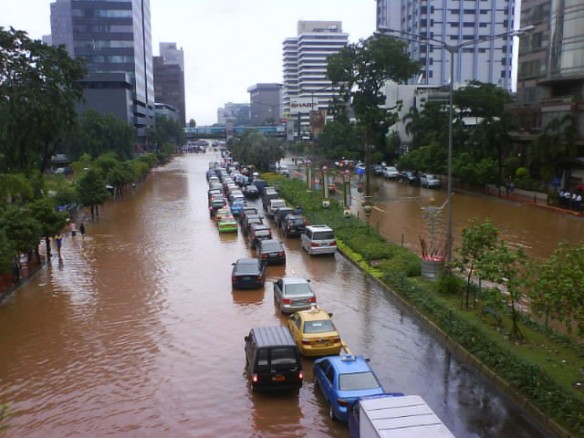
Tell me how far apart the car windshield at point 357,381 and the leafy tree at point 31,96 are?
35.8 meters

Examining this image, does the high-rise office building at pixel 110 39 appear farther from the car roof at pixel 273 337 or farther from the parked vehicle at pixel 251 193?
the car roof at pixel 273 337

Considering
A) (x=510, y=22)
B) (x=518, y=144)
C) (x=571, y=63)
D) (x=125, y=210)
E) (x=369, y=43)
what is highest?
(x=510, y=22)

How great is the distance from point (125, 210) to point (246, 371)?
3656cm

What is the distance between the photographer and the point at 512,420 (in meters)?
12.5

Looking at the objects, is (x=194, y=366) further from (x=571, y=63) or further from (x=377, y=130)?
(x=377, y=130)

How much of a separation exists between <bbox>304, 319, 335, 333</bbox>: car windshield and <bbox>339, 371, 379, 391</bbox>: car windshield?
11.7 ft

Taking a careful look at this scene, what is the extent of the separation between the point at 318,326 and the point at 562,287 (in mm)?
6599

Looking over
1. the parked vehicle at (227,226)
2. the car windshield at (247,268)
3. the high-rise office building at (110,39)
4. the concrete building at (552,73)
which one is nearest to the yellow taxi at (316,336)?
the car windshield at (247,268)

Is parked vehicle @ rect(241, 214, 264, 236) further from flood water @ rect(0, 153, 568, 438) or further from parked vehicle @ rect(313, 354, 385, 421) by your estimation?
parked vehicle @ rect(313, 354, 385, 421)

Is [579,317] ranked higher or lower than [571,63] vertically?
lower

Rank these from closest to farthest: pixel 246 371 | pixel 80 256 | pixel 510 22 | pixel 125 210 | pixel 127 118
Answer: pixel 246 371 → pixel 80 256 → pixel 125 210 → pixel 127 118 → pixel 510 22

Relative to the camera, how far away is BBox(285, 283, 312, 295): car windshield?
66.4ft

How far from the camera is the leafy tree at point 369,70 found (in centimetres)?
7056

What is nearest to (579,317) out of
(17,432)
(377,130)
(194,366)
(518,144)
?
(194,366)
